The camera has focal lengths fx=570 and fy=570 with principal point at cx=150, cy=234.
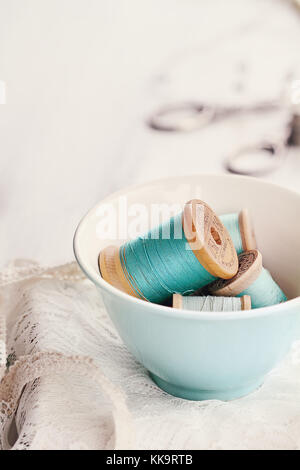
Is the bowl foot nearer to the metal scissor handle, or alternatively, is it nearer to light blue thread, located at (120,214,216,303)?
light blue thread, located at (120,214,216,303)

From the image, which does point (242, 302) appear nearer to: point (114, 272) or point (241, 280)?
point (241, 280)

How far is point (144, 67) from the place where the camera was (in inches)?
62.4

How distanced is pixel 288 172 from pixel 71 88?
60 centimetres

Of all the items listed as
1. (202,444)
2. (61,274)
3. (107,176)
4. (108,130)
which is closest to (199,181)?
(61,274)

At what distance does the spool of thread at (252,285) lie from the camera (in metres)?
0.70

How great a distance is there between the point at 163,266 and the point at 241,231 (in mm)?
149

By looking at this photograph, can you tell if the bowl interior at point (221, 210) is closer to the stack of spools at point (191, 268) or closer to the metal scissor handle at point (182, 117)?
the stack of spools at point (191, 268)

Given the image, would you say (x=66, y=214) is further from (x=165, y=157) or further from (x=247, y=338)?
(x=247, y=338)

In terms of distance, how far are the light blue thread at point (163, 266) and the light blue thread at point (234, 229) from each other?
0.11 meters

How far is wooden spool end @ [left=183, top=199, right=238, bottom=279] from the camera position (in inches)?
26.6

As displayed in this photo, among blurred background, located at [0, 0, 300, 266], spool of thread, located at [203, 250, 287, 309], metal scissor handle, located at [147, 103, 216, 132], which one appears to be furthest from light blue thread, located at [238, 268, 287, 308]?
metal scissor handle, located at [147, 103, 216, 132]

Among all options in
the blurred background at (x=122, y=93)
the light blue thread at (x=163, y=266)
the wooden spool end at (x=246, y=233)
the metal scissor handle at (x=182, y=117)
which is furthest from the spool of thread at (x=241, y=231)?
the metal scissor handle at (x=182, y=117)

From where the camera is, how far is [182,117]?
1521 millimetres

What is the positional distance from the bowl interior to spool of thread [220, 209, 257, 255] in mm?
33
